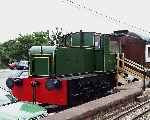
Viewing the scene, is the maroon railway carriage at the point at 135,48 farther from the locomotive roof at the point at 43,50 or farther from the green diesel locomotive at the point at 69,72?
the locomotive roof at the point at 43,50

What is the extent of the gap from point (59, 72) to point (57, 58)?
1.76 ft

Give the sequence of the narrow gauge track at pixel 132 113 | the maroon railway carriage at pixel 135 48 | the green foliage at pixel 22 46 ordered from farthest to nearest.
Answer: the green foliage at pixel 22 46 < the maroon railway carriage at pixel 135 48 < the narrow gauge track at pixel 132 113

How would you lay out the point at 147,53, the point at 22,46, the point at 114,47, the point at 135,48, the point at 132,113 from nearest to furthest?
1. the point at 132,113
2. the point at 114,47
3. the point at 135,48
4. the point at 147,53
5. the point at 22,46

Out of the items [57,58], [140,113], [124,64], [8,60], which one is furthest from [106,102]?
[8,60]

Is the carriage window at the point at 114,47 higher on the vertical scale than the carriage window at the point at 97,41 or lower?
lower

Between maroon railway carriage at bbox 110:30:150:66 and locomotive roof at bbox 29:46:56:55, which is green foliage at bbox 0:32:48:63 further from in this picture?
locomotive roof at bbox 29:46:56:55

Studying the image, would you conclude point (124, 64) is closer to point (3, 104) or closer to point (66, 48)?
point (66, 48)

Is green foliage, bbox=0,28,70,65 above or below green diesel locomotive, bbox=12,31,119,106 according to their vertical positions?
below

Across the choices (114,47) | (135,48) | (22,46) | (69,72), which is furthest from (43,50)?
(22,46)

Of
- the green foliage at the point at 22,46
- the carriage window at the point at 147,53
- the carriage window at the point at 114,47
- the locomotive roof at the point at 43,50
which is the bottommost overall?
the green foliage at the point at 22,46

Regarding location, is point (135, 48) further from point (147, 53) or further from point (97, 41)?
point (97, 41)

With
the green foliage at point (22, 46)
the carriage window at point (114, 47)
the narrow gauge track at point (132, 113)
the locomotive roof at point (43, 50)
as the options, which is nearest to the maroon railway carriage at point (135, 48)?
the carriage window at point (114, 47)

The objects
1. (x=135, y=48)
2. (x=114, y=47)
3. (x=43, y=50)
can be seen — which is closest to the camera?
(x=43, y=50)

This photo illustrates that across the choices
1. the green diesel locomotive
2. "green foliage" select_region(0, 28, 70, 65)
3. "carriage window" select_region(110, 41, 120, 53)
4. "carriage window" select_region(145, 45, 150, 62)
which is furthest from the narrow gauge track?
"green foliage" select_region(0, 28, 70, 65)
